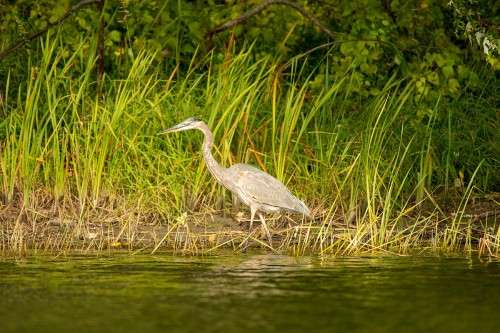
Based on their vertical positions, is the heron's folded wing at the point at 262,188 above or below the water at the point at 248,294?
above

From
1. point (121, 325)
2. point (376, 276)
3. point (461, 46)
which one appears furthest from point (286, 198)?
point (461, 46)

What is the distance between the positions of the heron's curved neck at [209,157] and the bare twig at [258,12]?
2.23 meters

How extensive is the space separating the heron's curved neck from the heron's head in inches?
1.9

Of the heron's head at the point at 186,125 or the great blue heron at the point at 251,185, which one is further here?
the heron's head at the point at 186,125

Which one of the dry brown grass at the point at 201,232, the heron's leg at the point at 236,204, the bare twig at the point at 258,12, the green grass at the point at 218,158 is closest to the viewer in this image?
the dry brown grass at the point at 201,232

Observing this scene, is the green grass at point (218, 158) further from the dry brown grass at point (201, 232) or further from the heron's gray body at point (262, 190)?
the heron's gray body at point (262, 190)

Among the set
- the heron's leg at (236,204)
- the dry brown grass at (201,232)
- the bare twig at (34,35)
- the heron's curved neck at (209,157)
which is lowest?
the dry brown grass at (201,232)

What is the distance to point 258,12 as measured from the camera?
12.8 m

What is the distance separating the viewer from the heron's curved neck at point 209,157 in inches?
404

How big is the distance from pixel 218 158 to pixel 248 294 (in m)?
4.49

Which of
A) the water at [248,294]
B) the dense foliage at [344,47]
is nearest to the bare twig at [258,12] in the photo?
the dense foliage at [344,47]

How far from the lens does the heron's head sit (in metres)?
10.3

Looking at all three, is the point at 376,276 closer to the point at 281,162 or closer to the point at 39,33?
the point at 281,162

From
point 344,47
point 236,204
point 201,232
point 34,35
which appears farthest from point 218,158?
point 34,35
